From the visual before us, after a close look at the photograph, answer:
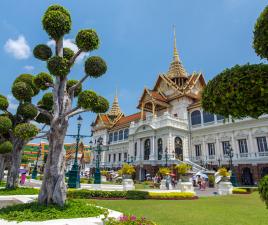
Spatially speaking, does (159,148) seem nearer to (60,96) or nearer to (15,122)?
(15,122)

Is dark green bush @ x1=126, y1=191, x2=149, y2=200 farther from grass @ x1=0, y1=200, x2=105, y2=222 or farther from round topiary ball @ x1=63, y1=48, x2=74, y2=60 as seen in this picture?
round topiary ball @ x1=63, y1=48, x2=74, y2=60

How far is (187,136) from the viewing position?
3772 cm

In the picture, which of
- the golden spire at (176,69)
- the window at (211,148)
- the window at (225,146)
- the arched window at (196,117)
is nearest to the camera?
the window at (225,146)

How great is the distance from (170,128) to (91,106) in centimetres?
2748

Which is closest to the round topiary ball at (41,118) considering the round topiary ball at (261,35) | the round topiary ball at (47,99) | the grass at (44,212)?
the round topiary ball at (47,99)

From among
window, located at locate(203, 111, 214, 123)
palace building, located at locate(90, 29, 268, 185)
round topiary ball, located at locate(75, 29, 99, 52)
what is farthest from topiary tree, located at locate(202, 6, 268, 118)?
window, located at locate(203, 111, 214, 123)

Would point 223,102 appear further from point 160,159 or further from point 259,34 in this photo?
point 160,159

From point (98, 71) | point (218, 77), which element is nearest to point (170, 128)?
point (98, 71)

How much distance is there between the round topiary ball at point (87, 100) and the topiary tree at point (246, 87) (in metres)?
5.29

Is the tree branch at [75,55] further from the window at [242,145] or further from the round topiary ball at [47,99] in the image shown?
the window at [242,145]

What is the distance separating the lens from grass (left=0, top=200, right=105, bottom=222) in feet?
21.7

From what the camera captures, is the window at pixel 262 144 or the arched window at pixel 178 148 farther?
the arched window at pixel 178 148

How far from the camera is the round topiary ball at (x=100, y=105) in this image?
9295 millimetres

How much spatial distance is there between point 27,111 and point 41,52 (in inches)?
255
